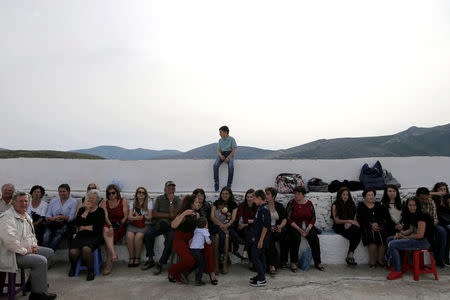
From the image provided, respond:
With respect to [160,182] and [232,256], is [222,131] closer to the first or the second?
[160,182]

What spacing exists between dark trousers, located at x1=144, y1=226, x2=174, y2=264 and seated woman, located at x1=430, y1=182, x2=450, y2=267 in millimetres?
4225

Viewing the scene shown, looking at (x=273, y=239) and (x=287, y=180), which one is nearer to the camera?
(x=273, y=239)

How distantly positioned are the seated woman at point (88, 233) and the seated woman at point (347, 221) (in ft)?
12.3

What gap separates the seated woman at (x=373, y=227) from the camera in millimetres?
4969

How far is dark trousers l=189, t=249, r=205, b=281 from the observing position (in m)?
4.29

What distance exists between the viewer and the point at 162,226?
5.17 meters

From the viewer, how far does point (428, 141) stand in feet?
204

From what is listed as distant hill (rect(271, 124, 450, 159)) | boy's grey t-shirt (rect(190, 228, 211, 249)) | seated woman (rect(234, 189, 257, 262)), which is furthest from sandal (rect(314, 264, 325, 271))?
distant hill (rect(271, 124, 450, 159))

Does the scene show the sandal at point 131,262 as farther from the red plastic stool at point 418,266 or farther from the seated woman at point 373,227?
the red plastic stool at point 418,266

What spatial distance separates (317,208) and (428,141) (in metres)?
68.0

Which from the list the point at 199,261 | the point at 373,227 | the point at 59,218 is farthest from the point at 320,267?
the point at 59,218

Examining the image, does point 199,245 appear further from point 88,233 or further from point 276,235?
point 88,233

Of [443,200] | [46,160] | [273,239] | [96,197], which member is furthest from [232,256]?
[46,160]

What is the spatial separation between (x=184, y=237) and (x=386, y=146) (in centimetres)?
6194
